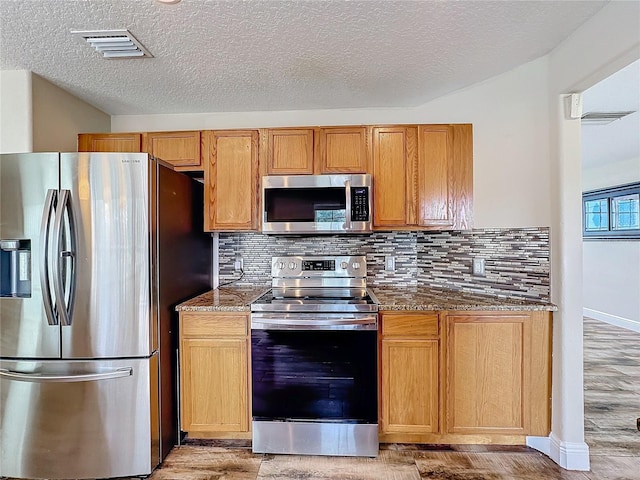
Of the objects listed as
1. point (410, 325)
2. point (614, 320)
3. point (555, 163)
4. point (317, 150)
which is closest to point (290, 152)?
point (317, 150)

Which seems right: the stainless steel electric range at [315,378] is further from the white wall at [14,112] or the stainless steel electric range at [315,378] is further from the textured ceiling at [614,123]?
the textured ceiling at [614,123]

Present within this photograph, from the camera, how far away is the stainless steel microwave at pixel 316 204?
94.7 inches

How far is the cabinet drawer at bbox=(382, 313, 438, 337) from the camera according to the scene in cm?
209

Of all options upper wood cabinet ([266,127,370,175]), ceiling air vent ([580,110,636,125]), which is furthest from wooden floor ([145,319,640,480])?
ceiling air vent ([580,110,636,125])

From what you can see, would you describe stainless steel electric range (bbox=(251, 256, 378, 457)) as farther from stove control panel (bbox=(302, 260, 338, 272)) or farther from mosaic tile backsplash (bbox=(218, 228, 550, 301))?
mosaic tile backsplash (bbox=(218, 228, 550, 301))

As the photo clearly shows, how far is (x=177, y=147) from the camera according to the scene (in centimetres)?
259

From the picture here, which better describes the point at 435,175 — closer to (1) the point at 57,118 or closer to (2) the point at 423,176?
(2) the point at 423,176

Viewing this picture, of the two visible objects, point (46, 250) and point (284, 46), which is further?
point (284, 46)

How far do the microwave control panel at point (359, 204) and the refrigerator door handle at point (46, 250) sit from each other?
174 cm

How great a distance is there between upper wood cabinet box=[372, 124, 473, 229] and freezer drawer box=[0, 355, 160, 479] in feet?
6.31

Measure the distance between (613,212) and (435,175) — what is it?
4.43 m

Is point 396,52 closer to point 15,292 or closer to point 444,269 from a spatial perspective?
point 444,269

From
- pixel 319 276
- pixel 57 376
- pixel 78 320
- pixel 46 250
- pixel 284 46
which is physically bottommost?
pixel 57 376

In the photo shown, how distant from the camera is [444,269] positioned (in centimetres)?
269
